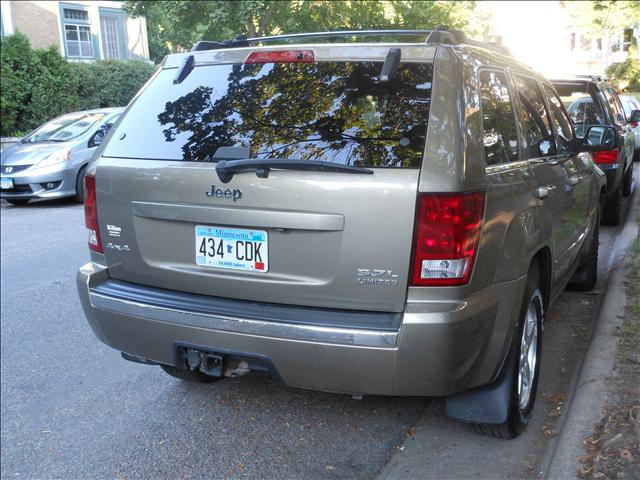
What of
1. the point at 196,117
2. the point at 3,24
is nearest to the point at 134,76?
the point at 3,24

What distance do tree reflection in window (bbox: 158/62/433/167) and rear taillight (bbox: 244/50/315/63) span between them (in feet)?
0.09

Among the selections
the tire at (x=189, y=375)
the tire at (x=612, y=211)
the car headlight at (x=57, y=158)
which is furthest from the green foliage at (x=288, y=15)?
the tire at (x=189, y=375)

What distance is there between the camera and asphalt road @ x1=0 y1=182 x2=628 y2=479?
3.16m

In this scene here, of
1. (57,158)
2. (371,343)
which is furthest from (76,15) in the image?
(371,343)

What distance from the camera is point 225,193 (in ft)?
9.44

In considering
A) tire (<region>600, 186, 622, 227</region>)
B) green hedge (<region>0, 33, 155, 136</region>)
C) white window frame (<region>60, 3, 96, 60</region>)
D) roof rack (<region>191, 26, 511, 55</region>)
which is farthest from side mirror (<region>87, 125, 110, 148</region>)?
white window frame (<region>60, 3, 96, 60</region>)

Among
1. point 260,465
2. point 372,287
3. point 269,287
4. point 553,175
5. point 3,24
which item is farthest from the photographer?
point 3,24

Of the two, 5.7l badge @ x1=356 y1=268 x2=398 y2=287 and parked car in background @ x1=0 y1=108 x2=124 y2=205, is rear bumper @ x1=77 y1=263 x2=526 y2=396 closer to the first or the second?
5.7l badge @ x1=356 y1=268 x2=398 y2=287

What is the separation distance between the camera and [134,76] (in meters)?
21.5

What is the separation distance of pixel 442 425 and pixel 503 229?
3.96 ft

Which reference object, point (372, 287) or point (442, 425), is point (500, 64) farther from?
point (442, 425)

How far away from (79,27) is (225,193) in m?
23.5

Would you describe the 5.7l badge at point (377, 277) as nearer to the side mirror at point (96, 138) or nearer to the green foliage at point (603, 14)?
the green foliage at point (603, 14)

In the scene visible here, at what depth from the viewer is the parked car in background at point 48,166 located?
1080cm
